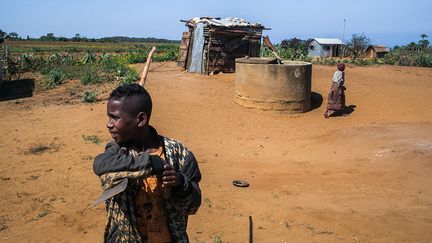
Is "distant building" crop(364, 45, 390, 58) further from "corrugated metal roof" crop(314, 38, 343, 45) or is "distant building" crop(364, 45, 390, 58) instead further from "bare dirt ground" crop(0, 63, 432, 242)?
"bare dirt ground" crop(0, 63, 432, 242)

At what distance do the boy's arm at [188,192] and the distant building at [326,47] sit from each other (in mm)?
36113

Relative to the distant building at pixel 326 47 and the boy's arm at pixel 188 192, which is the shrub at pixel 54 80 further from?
the distant building at pixel 326 47

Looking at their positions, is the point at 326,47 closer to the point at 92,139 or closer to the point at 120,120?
the point at 92,139

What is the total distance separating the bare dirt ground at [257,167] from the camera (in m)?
4.17

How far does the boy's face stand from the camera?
164 cm

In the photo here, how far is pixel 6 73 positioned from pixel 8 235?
15610 millimetres

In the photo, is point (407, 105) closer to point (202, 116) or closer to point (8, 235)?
point (202, 116)

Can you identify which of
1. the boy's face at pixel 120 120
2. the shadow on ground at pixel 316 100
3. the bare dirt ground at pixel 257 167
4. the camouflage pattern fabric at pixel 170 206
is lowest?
the bare dirt ground at pixel 257 167

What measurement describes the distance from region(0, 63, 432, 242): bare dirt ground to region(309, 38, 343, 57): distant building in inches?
957

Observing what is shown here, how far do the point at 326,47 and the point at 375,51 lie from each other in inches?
200

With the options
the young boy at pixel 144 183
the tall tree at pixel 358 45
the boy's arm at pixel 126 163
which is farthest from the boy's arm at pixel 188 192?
the tall tree at pixel 358 45

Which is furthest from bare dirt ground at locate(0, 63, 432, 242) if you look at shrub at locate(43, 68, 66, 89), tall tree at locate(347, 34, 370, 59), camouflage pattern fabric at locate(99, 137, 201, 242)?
tall tree at locate(347, 34, 370, 59)

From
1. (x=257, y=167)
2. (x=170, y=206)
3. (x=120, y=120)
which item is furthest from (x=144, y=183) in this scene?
(x=257, y=167)

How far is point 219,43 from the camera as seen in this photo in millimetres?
14945
